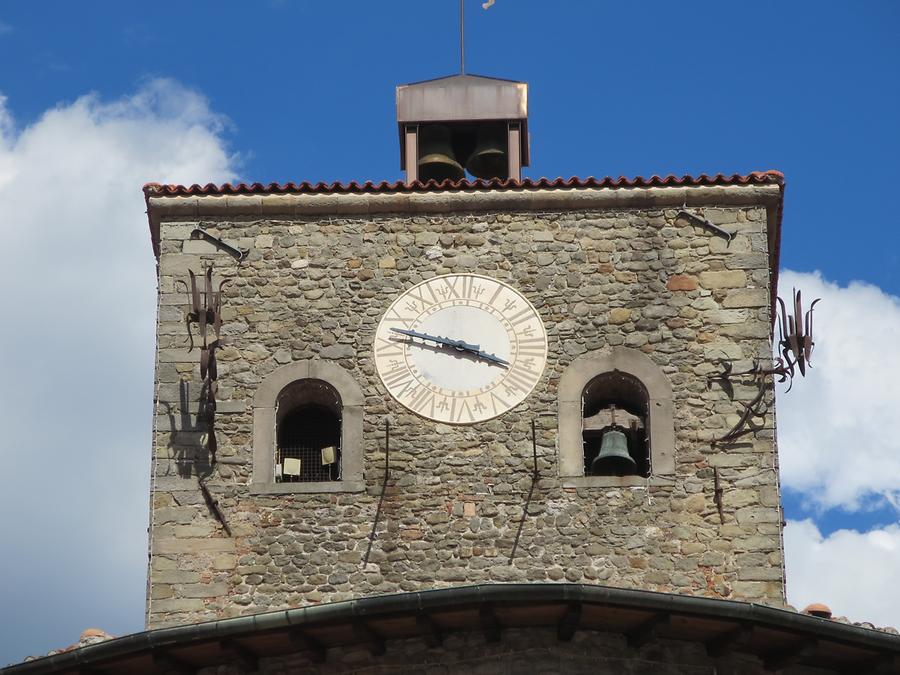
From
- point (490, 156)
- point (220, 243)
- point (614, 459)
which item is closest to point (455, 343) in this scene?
point (614, 459)

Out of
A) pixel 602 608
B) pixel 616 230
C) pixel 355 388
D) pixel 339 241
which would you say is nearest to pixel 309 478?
pixel 355 388

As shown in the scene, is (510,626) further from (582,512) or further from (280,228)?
(280,228)

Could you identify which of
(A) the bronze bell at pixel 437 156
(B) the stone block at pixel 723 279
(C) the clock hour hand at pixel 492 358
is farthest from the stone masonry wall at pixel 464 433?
(A) the bronze bell at pixel 437 156

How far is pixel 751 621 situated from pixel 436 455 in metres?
5.80

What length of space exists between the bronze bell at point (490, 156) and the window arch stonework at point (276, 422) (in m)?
3.78

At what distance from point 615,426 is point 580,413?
1.24ft

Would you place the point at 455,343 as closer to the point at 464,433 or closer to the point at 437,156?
the point at 464,433

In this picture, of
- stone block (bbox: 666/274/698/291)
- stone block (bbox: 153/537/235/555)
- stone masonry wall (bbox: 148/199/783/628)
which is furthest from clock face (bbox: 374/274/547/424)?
stone block (bbox: 153/537/235/555)

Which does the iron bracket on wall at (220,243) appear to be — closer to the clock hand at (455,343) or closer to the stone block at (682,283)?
the clock hand at (455,343)

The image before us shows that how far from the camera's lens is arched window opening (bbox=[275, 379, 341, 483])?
79.5ft

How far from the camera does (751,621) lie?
18.9m

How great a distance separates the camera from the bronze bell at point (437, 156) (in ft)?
89.0

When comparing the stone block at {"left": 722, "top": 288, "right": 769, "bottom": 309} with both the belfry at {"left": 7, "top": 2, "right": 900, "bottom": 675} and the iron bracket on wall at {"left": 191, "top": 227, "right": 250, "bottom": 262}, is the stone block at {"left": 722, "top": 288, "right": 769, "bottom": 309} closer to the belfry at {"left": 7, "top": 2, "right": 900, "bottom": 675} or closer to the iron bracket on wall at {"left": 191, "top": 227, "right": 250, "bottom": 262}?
the belfry at {"left": 7, "top": 2, "right": 900, "bottom": 675}

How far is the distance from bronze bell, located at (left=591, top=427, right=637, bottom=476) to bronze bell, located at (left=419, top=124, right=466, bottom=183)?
4536mm
